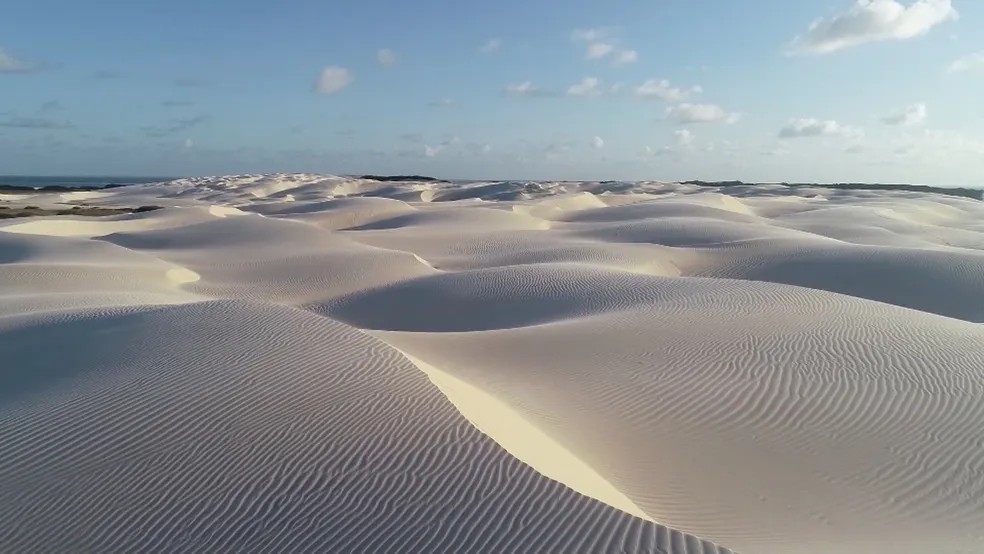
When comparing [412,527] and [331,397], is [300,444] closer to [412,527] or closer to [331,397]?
[331,397]

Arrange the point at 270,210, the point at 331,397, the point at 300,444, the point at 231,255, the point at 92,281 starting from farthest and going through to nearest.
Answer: the point at 270,210 → the point at 231,255 → the point at 92,281 → the point at 331,397 → the point at 300,444

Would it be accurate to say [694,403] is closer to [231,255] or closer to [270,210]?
[231,255]

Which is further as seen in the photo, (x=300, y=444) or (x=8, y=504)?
(x=300, y=444)

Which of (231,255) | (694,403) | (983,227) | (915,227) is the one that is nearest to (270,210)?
(231,255)

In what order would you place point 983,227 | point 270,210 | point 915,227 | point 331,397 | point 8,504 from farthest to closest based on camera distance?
point 270,210 < point 983,227 < point 915,227 < point 331,397 < point 8,504

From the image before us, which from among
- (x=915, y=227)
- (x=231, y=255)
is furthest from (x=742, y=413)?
(x=915, y=227)

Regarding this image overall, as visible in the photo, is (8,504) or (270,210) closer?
(8,504)

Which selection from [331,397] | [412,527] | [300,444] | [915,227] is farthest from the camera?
[915,227]

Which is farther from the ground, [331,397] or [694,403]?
[331,397]

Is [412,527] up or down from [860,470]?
up
